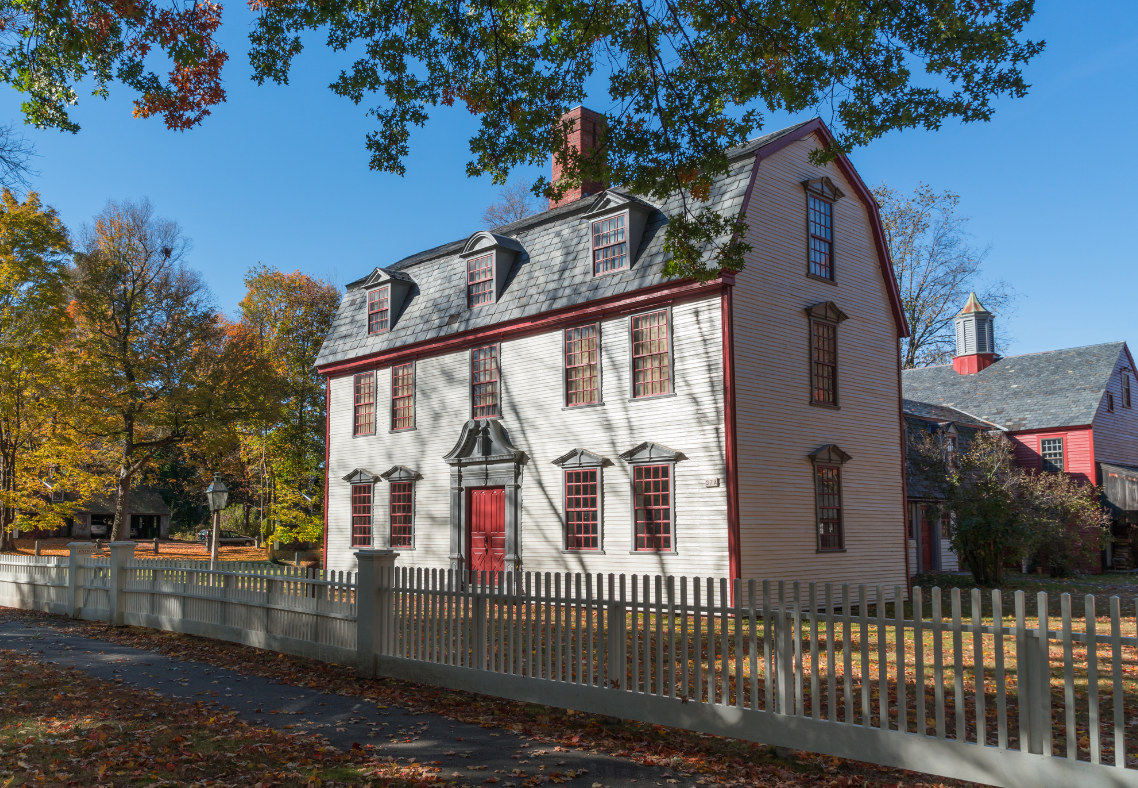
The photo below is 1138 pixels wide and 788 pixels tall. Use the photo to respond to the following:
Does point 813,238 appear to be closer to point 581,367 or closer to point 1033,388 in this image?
point 581,367

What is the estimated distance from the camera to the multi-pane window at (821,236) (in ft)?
59.5

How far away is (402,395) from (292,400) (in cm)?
1723

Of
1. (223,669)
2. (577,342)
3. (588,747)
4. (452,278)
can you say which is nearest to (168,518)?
(452,278)

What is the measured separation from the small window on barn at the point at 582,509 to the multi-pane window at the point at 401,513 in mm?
5229

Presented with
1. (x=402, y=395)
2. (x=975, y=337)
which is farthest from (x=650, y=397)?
(x=975, y=337)

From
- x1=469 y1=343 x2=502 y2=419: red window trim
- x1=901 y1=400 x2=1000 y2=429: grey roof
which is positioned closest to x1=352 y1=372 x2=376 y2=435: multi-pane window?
x1=469 y1=343 x2=502 y2=419: red window trim

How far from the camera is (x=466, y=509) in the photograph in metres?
19.9

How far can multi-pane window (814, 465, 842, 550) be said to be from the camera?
17156 mm

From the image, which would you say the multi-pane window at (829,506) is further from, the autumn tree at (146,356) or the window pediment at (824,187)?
the autumn tree at (146,356)

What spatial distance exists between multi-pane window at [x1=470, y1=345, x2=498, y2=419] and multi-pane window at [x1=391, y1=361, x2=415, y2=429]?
236cm

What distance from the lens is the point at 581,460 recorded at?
17.5 m

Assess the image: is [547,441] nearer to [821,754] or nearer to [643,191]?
[643,191]

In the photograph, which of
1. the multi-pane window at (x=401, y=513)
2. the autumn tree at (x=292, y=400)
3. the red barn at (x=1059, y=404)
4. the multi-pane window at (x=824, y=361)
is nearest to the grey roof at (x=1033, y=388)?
the red barn at (x=1059, y=404)

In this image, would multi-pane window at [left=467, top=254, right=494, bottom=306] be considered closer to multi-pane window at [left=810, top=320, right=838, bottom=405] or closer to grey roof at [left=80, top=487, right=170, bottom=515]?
multi-pane window at [left=810, top=320, right=838, bottom=405]
